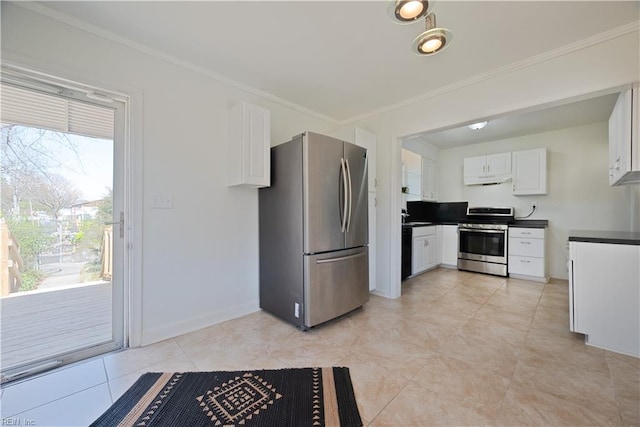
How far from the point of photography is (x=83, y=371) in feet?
5.63

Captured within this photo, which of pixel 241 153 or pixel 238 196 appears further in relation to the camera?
pixel 238 196

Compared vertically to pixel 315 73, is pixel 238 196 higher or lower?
lower

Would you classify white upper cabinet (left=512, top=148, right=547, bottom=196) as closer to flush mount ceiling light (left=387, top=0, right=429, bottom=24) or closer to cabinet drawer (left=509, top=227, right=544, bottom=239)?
cabinet drawer (left=509, top=227, right=544, bottom=239)

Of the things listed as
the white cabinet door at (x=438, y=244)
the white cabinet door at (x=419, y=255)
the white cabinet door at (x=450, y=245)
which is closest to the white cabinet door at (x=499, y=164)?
the white cabinet door at (x=450, y=245)

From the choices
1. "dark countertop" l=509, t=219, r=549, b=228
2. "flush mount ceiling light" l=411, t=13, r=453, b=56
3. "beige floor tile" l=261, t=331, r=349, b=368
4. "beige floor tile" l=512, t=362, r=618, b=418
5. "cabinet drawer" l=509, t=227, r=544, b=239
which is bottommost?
"beige floor tile" l=261, t=331, r=349, b=368

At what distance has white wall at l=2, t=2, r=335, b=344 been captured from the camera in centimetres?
174

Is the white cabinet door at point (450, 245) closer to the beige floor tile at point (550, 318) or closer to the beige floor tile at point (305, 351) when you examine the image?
the beige floor tile at point (550, 318)

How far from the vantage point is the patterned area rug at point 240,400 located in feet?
4.33

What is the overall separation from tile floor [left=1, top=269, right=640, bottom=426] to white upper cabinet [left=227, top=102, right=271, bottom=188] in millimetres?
1434

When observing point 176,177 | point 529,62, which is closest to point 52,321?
point 176,177

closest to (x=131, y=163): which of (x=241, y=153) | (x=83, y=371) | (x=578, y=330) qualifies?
(x=241, y=153)

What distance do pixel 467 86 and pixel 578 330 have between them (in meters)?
2.39

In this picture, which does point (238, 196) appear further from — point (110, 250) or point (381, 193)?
point (381, 193)

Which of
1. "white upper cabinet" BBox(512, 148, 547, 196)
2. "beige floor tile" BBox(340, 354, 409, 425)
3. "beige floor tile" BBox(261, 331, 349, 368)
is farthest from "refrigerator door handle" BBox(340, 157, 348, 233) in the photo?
"white upper cabinet" BBox(512, 148, 547, 196)
